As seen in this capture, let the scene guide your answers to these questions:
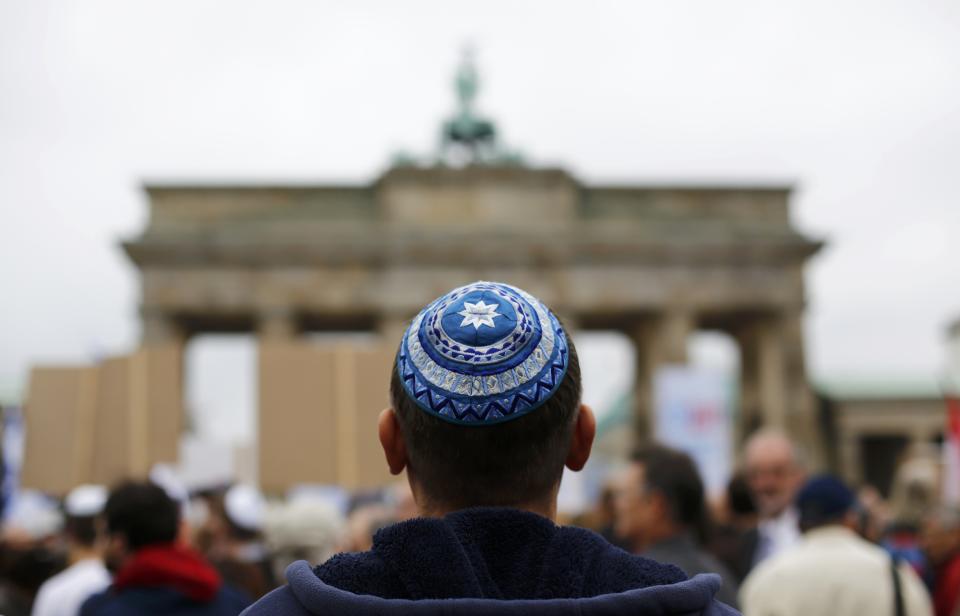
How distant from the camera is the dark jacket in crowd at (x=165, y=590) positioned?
170 inches

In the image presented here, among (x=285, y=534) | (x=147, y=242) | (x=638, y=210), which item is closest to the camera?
(x=285, y=534)

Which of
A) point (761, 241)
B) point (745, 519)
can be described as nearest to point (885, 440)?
point (761, 241)

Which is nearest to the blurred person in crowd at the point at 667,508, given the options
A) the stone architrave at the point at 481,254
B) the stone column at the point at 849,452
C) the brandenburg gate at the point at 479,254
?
the stone architrave at the point at 481,254

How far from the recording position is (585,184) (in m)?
41.2

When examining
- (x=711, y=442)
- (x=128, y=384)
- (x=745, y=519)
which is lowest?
(x=711, y=442)

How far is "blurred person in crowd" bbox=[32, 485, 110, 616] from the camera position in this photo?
214 inches

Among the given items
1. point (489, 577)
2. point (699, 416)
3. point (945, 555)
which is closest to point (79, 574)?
point (489, 577)

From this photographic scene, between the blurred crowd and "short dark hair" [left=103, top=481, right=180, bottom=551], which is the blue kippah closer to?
the blurred crowd

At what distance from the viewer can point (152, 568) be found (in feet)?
14.4

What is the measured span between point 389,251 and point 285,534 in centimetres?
3211

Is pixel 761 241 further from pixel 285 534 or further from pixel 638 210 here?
pixel 285 534

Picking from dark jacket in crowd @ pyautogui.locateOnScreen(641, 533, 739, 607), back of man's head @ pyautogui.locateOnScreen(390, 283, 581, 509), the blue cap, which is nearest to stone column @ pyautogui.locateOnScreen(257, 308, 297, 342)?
the blue cap

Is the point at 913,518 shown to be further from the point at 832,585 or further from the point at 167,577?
the point at 167,577

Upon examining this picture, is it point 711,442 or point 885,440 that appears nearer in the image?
point 711,442
